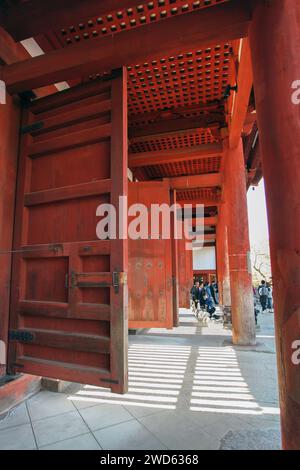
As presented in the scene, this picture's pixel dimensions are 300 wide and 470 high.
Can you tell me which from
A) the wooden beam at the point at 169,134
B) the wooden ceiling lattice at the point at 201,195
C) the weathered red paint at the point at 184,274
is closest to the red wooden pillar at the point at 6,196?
the wooden beam at the point at 169,134

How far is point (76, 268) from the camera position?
2303mm

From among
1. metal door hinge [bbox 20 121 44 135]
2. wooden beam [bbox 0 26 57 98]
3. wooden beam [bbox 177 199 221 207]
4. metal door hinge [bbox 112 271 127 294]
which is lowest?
metal door hinge [bbox 112 271 127 294]

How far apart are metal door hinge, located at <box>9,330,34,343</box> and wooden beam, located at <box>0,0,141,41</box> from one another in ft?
8.92

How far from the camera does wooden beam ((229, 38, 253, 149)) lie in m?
2.96

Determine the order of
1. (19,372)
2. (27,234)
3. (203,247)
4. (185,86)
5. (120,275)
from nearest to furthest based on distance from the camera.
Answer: (120,275)
(19,372)
(27,234)
(185,86)
(203,247)

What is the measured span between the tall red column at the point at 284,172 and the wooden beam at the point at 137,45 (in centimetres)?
33

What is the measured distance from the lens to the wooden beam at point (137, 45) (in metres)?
2.16

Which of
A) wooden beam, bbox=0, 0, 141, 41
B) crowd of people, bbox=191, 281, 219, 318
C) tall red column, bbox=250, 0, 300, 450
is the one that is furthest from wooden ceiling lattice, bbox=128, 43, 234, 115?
crowd of people, bbox=191, 281, 219, 318

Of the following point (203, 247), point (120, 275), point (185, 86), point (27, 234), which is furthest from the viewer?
point (203, 247)

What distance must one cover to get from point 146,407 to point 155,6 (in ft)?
11.8

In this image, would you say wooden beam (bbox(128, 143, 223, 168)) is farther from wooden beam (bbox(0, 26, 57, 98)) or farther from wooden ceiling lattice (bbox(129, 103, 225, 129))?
wooden beam (bbox(0, 26, 57, 98))

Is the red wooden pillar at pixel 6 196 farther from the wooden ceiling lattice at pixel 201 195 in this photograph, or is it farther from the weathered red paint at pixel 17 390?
the wooden ceiling lattice at pixel 201 195

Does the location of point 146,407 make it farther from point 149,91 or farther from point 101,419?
point 149,91

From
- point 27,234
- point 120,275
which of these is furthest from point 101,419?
point 27,234
